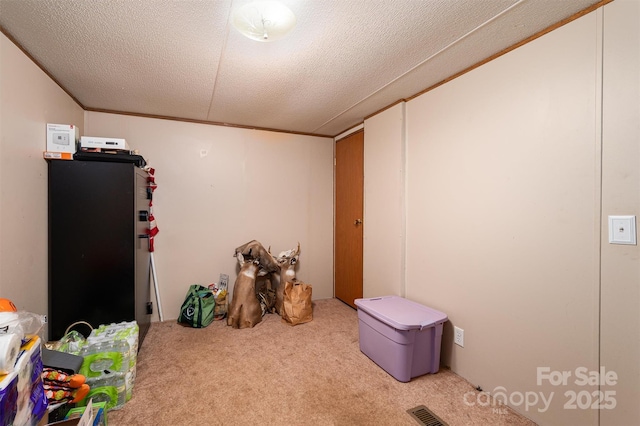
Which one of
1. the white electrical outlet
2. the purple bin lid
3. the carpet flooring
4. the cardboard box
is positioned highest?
the cardboard box

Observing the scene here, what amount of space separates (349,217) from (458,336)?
5.91ft

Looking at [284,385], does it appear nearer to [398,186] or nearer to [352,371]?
[352,371]

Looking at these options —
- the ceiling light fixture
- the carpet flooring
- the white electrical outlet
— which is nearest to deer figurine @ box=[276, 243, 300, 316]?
the carpet flooring

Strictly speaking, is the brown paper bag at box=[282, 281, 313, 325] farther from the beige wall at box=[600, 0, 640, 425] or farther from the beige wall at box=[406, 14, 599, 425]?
the beige wall at box=[600, 0, 640, 425]

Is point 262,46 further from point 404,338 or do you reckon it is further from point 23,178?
point 404,338

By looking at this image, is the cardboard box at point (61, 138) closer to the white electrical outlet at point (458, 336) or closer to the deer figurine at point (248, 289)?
the deer figurine at point (248, 289)

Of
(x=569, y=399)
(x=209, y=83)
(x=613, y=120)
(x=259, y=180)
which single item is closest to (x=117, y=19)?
(x=209, y=83)

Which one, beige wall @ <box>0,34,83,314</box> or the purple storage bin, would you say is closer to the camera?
beige wall @ <box>0,34,83,314</box>

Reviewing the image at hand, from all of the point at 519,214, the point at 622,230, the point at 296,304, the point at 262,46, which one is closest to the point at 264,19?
the point at 262,46

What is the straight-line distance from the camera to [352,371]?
78.8 inches

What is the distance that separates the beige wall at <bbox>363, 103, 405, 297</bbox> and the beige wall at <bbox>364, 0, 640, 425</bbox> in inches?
12.2

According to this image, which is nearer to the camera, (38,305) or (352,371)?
(38,305)

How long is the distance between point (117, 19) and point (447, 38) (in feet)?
6.13

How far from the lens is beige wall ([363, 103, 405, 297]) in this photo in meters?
2.47
